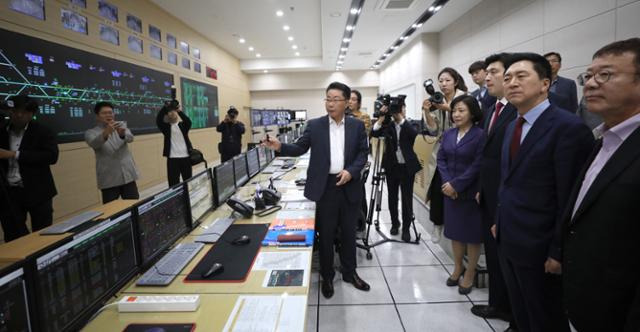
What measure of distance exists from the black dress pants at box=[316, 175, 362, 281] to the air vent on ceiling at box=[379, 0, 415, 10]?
16.6 ft

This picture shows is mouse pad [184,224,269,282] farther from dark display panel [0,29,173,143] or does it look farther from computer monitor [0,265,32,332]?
dark display panel [0,29,173,143]

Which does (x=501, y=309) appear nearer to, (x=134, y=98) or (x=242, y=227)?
(x=242, y=227)

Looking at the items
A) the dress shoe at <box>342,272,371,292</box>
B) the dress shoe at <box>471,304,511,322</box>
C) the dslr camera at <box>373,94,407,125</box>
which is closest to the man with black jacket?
the dslr camera at <box>373,94,407,125</box>

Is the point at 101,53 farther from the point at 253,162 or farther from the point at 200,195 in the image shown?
the point at 200,195

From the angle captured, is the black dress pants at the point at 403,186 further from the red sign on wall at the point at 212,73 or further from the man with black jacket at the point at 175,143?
the red sign on wall at the point at 212,73

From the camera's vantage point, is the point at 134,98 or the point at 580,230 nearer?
the point at 580,230

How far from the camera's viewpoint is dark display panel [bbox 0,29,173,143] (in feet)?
12.0

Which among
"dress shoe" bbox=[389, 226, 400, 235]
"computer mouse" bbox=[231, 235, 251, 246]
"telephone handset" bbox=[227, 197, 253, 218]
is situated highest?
"telephone handset" bbox=[227, 197, 253, 218]

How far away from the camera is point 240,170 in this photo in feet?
10.7

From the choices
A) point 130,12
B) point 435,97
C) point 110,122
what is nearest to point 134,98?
point 130,12

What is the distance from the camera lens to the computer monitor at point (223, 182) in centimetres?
251

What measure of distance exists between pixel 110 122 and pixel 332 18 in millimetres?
5345

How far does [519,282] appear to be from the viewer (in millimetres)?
1569

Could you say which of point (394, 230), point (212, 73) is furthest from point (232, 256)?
point (212, 73)
